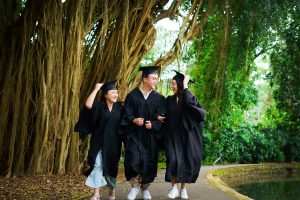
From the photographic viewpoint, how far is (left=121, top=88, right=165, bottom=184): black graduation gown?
5188 mm

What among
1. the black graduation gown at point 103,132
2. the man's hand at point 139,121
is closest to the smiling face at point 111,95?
the black graduation gown at point 103,132

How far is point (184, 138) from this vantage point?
218 inches

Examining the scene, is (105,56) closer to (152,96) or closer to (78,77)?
(78,77)

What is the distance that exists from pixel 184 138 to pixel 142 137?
543 millimetres

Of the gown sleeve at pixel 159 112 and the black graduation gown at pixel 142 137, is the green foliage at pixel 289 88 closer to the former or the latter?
the gown sleeve at pixel 159 112

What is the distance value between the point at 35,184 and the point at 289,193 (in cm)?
492

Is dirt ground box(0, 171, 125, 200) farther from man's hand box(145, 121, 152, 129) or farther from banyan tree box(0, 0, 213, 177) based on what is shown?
man's hand box(145, 121, 152, 129)

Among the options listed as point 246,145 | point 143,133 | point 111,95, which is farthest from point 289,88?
point 111,95

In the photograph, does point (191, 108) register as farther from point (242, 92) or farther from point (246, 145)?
point (242, 92)

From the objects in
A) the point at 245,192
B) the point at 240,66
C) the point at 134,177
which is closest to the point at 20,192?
the point at 134,177

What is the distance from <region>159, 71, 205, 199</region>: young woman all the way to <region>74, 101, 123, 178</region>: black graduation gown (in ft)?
2.14

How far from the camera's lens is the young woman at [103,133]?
5051 millimetres

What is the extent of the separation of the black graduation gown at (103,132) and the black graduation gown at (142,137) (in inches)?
4.9

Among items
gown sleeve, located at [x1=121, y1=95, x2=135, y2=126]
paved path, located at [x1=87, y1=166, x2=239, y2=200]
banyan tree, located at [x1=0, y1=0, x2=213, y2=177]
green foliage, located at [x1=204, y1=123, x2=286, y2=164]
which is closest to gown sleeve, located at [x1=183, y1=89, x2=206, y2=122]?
gown sleeve, located at [x1=121, y1=95, x2=135, y2=126]
